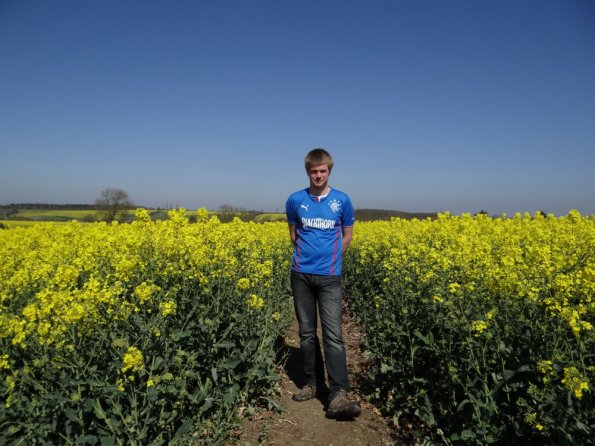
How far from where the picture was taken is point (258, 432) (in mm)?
3615

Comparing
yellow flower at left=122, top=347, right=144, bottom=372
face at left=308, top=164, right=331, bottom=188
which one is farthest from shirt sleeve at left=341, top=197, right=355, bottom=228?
yellow flower at left=122, top=347, right=144, bottom=372

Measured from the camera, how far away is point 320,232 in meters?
3.98

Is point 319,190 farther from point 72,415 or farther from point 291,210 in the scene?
point 72,415

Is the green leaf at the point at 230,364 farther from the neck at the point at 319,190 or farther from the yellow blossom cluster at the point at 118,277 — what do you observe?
the neck at the point at 319,190

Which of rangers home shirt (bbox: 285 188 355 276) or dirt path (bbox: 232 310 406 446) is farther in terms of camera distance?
rangers home shirt (bbox: 285 188 355 276)

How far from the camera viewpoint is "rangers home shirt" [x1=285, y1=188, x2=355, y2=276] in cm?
396

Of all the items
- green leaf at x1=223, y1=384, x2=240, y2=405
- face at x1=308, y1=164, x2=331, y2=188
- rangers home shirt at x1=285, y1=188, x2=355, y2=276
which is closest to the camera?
green leaf at x1=223, y1=384, x2=240, y2=405

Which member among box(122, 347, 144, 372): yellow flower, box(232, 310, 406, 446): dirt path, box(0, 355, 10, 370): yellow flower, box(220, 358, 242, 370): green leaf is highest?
box(122, 347, 144, 372): yellow flower

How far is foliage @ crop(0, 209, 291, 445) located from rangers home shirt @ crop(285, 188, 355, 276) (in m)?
0.64

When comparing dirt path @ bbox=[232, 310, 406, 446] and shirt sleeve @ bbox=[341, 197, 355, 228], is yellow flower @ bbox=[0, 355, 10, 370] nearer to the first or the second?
dirt path @ bbox=[232, 310, 406, 446]

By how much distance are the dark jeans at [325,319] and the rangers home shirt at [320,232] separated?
Answer: 12 centimetres

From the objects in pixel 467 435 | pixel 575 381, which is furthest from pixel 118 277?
pixel 575 381

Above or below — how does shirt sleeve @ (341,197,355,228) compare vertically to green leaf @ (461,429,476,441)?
above

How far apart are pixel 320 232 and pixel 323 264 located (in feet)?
1.18
